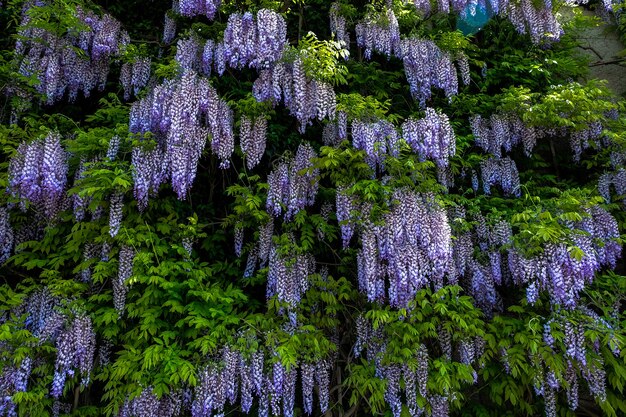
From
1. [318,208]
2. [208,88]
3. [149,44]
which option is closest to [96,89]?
[149,44]

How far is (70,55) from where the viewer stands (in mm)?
5703

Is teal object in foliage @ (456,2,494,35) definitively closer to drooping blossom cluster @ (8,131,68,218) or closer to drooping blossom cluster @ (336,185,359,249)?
drooping blossom cluster @ (336,185,359,249)

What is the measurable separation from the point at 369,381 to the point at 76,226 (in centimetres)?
318

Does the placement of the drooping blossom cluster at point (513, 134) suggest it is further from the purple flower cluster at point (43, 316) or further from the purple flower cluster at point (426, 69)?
the purple flower cluster at point (43, 316)

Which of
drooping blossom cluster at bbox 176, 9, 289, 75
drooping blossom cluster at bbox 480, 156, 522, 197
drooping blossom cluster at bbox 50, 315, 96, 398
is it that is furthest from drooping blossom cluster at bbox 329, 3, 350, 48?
drooping blossom cluster at bbox 50, 315, 96, 398

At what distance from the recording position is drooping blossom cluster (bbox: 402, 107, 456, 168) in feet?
17.0

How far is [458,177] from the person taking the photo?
585cm

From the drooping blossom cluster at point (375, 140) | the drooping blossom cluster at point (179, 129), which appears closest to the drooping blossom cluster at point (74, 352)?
the drooping blossom cluster at point (179, 129)

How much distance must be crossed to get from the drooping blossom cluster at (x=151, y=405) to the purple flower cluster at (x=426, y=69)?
4.43 m

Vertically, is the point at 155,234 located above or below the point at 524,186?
below

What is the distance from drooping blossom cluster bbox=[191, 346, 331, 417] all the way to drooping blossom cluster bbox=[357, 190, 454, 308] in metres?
1.05

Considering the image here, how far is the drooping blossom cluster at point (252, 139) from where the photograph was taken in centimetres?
501

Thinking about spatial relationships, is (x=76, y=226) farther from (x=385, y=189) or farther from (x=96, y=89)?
(x=385, y=189)

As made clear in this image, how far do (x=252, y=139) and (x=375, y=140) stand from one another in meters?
1.35
